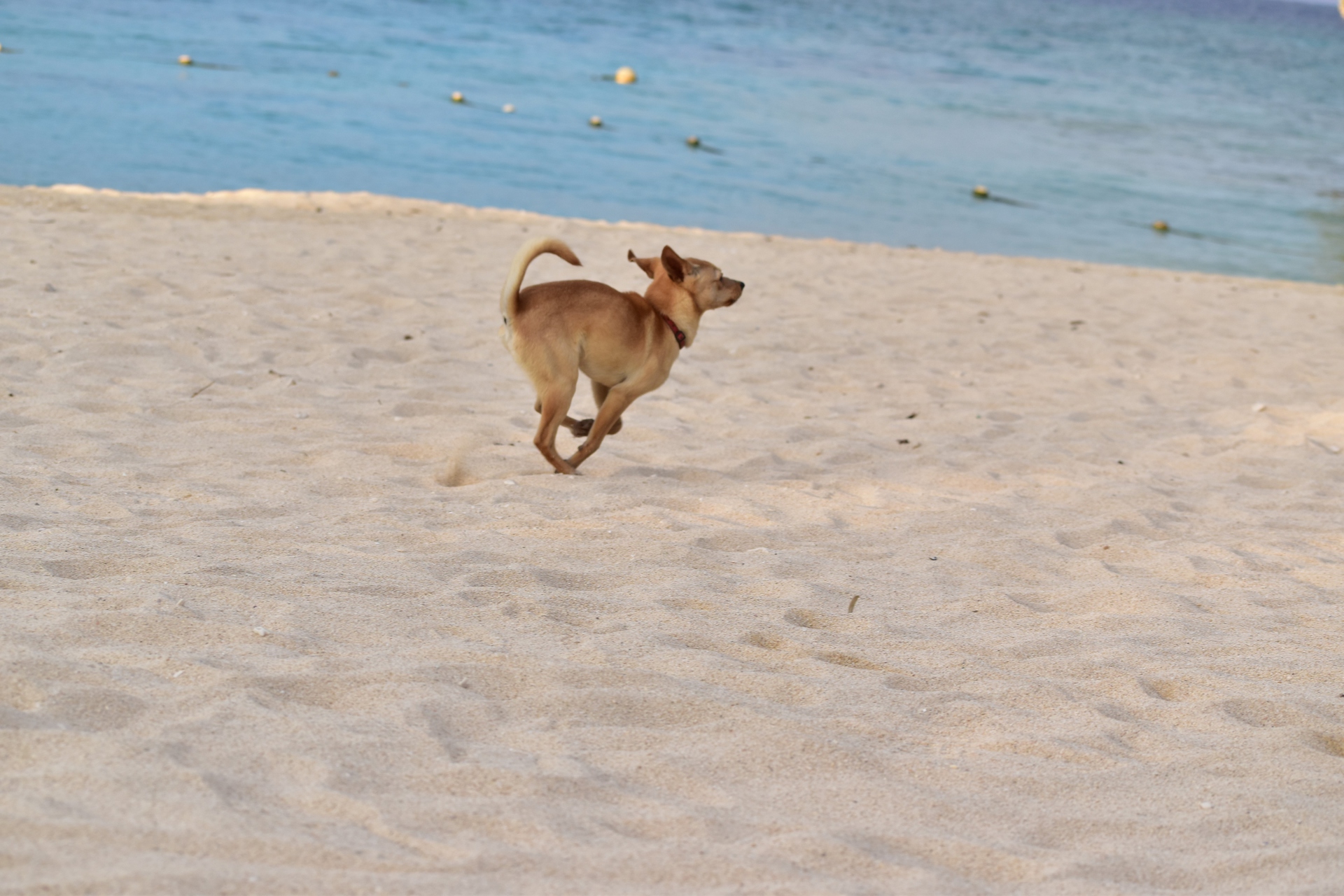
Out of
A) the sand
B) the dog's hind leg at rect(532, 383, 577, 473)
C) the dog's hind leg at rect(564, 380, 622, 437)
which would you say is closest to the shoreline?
the sand

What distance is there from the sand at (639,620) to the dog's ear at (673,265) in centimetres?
87

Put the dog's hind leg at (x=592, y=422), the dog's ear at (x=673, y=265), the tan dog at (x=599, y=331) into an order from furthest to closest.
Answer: the dog's hind leg at (x=592, y=422) < the dog's ear at (x=673, y=265) < the tan dog at (x=599, y=331)

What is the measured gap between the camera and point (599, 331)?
4.85 meters

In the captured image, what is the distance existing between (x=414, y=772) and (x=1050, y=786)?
1.39 meters

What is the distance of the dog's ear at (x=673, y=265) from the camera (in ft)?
16.3

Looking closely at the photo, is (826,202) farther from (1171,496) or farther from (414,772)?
(414,772)

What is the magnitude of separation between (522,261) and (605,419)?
849 mm

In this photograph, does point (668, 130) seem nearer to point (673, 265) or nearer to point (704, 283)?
point (704, 283)

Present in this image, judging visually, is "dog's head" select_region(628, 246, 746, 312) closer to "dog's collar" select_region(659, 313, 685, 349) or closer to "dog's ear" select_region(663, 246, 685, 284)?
"dog's ear" select_region(663, 246, 685, 284)

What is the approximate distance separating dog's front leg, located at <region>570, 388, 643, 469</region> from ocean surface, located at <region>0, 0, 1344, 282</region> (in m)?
9.99

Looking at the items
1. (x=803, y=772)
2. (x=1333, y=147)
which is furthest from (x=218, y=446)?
(x=1333, y=147)

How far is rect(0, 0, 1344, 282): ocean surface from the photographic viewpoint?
15758 mm

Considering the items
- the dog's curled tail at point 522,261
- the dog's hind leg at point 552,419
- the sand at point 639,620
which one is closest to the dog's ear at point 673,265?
the dog's curled tail at point 522,261

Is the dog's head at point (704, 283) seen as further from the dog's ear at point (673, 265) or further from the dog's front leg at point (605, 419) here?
the dog's front leg at point (605, 419)
